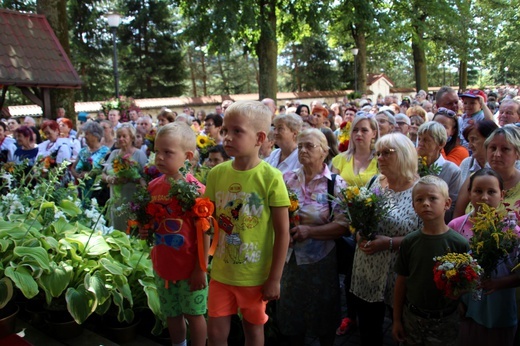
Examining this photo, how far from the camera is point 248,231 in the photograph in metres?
2.54

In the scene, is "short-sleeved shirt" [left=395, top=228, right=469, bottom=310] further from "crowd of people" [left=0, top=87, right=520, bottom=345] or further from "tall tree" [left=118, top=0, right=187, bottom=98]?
"tall tree" [left=118, top=0, right=187, bottom=98]

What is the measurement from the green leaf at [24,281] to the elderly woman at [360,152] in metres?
2.70

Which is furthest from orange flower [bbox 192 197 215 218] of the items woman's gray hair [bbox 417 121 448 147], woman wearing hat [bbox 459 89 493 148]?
woman wearing hat [bbox 459 89 493 148]

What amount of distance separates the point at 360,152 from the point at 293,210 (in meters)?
1.42

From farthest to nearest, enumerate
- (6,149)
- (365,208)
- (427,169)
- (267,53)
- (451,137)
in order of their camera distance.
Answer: (267,53)
(6,149)
(451,137)
(427,169)
(365,208)

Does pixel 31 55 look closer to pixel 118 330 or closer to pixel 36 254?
pixel 36 254

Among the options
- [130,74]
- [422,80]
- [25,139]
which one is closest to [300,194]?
[25,139]

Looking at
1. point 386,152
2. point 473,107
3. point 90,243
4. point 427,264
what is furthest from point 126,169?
point 473,107

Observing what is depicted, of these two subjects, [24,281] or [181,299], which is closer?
[181,299]

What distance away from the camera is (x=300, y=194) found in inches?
139

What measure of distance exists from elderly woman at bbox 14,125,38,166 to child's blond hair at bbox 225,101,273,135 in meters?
6.48

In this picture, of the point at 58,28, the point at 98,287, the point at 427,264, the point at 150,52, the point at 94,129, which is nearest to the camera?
the point at 427,264

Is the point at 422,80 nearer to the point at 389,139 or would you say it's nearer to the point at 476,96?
the point at 476,96

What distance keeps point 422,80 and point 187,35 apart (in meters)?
17.0
